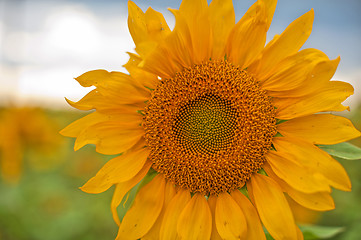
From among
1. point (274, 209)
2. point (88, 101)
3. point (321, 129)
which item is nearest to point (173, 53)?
point (88, 101)

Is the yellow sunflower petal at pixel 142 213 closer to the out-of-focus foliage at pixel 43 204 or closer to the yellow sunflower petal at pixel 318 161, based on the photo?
the yellow sunflower petal at pixel 318 161

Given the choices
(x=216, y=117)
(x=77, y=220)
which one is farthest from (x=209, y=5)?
(x=77, y=220)

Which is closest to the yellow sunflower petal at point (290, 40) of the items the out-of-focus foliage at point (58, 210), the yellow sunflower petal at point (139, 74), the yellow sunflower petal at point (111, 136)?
the yellow sunflower petal at point (139, 74)

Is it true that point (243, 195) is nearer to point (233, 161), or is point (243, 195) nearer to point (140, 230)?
point (233, 161)

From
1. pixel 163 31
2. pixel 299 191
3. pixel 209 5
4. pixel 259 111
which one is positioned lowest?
pixel 299 191

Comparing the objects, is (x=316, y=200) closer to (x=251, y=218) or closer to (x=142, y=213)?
(x=251, y=218)

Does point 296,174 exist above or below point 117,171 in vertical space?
above
